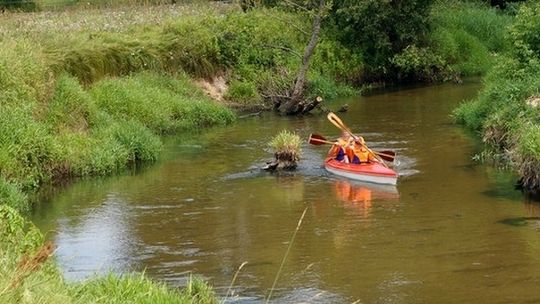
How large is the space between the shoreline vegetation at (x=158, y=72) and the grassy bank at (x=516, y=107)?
0.24 ft

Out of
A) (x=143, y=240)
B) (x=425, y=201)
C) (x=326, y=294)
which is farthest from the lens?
(x=425, y=201)

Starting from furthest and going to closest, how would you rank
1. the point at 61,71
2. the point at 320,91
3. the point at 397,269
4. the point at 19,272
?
the point at 320,91 < the point at 61,71 < the point at 397,269 < the point at 19,272

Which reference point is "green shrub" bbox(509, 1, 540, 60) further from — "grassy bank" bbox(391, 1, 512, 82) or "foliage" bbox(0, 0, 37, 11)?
"foliage" bbox(0, 0, 37, 11)

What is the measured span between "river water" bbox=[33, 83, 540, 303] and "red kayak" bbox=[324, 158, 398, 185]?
252 mm

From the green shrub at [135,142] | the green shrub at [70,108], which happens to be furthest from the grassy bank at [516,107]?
the green shrub at [70,108]

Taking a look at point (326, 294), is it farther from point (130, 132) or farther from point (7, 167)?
point (130, 132)

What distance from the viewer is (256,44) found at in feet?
102

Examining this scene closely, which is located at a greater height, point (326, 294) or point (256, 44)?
point (256, 44)

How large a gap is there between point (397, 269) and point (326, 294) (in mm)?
1349

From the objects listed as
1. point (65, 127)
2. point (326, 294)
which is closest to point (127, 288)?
point (326, 294)

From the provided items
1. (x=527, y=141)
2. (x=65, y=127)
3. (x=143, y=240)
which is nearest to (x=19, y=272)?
(x=143, y=240)

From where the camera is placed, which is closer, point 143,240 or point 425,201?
point 143,240

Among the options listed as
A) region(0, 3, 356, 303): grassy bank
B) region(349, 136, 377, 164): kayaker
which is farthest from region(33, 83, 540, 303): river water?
region(0, 3, 356, 303): grassy bank

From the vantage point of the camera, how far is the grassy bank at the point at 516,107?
643 inches
